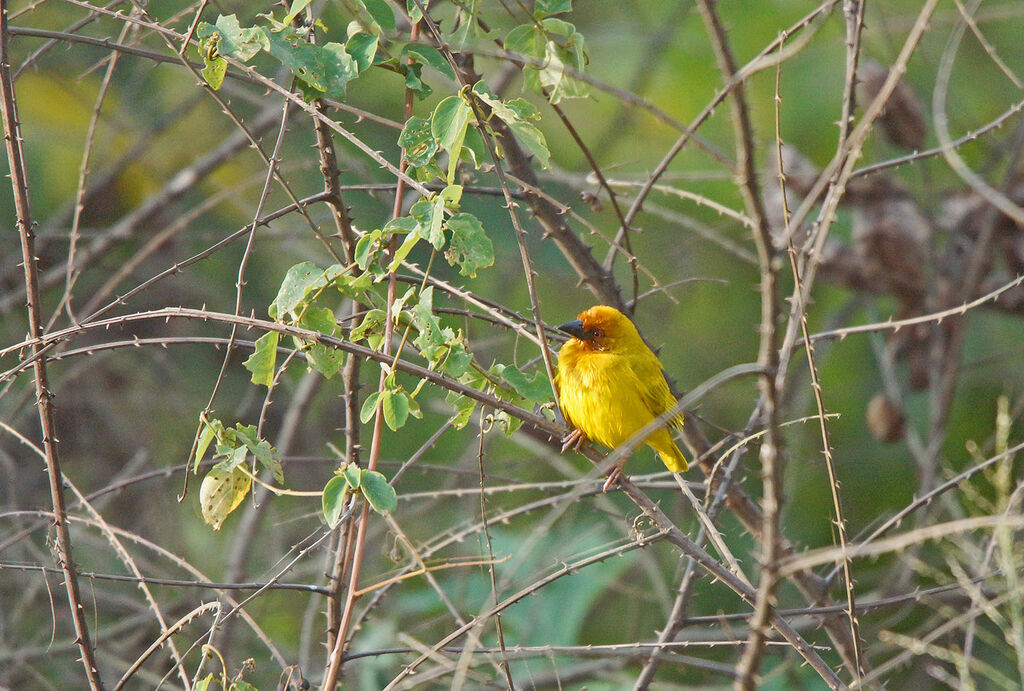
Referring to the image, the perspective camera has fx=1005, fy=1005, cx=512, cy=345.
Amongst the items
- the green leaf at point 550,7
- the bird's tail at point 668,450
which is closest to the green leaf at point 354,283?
the green leaf at point 550,7

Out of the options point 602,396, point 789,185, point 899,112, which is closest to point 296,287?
point 602,396

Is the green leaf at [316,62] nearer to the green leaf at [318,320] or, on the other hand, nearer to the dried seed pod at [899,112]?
the green leaf at [318,320]

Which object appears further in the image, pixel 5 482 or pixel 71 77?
pixel 71 77

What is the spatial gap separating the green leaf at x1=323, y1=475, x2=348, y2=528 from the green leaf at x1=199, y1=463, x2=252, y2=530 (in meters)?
0.33

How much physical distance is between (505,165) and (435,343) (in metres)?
1.36

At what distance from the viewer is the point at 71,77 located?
21.0 ft

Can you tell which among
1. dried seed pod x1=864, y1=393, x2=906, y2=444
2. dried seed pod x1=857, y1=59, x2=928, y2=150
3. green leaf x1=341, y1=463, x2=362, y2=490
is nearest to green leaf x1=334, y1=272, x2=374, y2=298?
→ green leaf x1=341, y1=463, x2=362, y2=490

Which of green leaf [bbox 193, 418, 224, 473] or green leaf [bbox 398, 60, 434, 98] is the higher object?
green leaf [bbox 398, 60, 434, 98]

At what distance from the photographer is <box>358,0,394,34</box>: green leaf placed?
2.25m

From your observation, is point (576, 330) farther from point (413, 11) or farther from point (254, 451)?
point (254, 451)

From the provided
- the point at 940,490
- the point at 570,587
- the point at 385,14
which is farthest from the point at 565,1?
the point at 570,587

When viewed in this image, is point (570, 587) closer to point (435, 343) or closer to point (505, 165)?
point (505, 165)

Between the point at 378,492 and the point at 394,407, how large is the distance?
20cm

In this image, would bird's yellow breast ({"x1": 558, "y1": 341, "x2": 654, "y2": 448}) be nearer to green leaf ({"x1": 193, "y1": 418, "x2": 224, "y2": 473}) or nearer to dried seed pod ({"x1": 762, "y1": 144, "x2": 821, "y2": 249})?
dried seed pod ({"x1": 762, "y1": 144, "x2": 821, "y2": 249})
